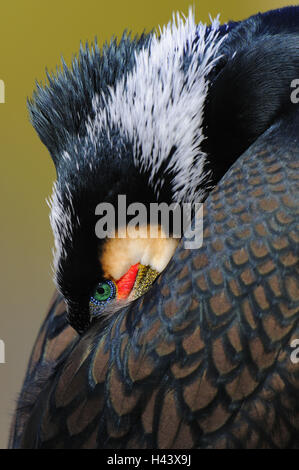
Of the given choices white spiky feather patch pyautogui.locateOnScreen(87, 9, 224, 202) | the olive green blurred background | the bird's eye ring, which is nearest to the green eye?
the bird's eye ring

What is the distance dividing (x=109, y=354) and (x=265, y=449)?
20 centimetres

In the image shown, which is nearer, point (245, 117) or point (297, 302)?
point (297, 302)

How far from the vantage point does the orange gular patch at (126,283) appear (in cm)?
82

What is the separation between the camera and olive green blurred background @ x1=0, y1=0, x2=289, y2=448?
2014mm

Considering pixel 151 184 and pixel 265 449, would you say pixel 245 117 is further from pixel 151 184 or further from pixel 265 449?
pixel 265 449

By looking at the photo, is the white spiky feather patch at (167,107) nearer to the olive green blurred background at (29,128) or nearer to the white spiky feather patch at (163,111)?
the white spiky feather patch at (163,111)

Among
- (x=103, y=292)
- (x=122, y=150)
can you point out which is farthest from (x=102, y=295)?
(x=122, y=150)

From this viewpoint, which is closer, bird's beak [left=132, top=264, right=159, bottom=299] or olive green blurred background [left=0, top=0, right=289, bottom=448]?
bird's beak [left=132, top=264, right=159, bottom=299]

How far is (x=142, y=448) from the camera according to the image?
27.4 inches

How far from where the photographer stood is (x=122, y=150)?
80cm

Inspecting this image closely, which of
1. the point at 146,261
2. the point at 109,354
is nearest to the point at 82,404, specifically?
the point at 109,354

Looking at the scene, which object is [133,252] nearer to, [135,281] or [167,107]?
[135,281]

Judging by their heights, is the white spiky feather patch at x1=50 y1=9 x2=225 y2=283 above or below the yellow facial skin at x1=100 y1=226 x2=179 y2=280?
above

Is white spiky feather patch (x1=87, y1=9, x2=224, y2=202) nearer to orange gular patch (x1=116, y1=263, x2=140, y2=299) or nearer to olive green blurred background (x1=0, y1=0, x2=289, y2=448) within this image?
orange gular patch (x1=116, y1=263, x2=140, y2=299)
